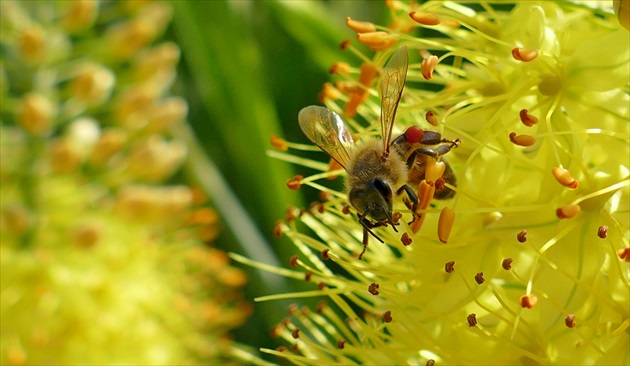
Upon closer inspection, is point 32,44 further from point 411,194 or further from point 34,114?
point 411,194

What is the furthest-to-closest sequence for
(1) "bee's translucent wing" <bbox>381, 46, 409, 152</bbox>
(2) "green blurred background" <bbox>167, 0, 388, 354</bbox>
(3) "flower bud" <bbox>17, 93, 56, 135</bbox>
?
(2) "green blurred background" <bbox>167, 0, 388, 354</bbox>, (3) "flower bud" <bbox>17, 93, 56, 135</bbox>, (1) "bee's translucent wing" <bbox>381, 46, 409, 152</bbox>

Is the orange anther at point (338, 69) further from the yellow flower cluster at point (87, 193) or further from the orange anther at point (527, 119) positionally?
the yellow flower cluster at point (87, 193)

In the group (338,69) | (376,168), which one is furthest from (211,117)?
(376,168)

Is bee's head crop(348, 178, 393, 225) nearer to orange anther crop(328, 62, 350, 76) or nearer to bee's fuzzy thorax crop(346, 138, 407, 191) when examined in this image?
bee's fuzzy thorax crop(346, 138, 407, 191)

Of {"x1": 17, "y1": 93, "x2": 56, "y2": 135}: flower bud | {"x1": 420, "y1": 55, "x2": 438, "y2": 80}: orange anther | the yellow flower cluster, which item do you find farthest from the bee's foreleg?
{"x1": 17, "y1": 93, "x2": 56, "y2": 135}: flower bud

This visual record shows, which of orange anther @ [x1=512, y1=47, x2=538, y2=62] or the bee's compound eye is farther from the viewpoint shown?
the bee's compound eye
